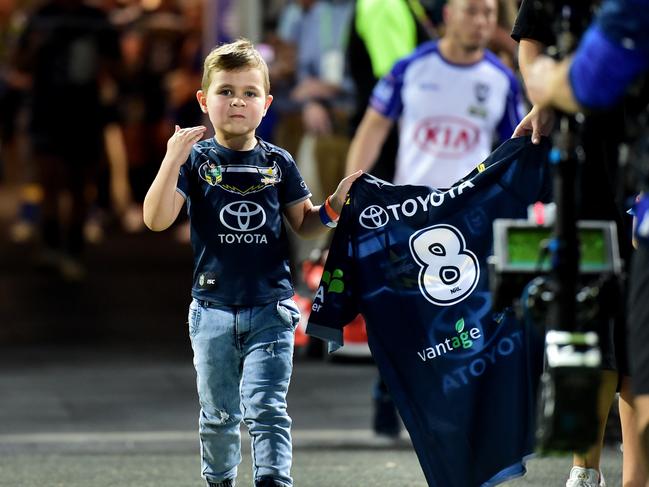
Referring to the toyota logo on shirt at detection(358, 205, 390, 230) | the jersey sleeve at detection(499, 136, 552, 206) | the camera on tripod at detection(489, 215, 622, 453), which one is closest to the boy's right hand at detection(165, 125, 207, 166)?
the toyota logo on shirt at detection(358, 205, 390, 230)

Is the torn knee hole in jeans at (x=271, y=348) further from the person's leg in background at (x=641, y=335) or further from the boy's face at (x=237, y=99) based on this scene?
the person's leg in background at (x=641, y=335)

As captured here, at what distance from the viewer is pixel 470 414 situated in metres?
5.69

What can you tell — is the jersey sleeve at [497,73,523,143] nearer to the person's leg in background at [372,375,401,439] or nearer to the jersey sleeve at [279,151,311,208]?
the person's leg in background at [372,375,401,439]

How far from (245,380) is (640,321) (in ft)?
5.91

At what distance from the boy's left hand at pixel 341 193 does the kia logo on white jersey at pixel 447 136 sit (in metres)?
2.21

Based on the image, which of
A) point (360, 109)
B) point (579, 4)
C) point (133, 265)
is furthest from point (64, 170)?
point (579, 4)

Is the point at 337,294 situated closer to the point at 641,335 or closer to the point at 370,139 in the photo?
the point at 641,335

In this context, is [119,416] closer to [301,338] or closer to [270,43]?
[301,338]

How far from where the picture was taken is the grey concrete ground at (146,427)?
712 cm

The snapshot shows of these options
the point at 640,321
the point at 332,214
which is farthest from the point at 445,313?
the point at 640,321

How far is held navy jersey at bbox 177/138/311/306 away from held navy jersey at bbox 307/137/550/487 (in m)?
0.18

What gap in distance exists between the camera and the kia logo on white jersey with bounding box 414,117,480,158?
313 inches

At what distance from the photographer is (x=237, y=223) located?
5.77 meters

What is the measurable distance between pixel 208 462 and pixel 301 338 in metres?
3.49
